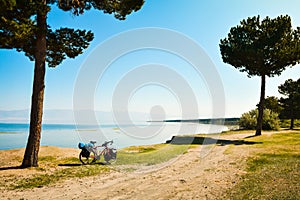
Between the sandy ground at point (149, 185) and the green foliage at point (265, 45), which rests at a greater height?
the green foliage at point (265, 45)

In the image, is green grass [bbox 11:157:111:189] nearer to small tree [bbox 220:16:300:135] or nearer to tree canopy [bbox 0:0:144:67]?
tree canopy [bbox 0:0:144:67]

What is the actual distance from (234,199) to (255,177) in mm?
2954

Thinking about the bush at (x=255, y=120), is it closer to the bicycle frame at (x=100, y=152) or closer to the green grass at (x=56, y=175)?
the bicycle frame at (x=100, y=152)

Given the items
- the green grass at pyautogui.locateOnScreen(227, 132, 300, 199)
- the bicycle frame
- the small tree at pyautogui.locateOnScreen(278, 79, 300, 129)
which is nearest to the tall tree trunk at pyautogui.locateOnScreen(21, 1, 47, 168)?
the bicycle frame

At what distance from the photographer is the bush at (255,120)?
3812 centimetres

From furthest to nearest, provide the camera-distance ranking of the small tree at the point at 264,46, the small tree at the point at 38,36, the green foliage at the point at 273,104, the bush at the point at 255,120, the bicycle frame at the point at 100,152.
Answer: the green foliage at the point at 273,104
the bush at the point at 255,120
the small tree at the point at 264,46
the bicycle frame at the point at 100,152
the small tree at the point at 38,36

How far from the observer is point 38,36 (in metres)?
12.7

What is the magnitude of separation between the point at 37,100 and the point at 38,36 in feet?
11.7

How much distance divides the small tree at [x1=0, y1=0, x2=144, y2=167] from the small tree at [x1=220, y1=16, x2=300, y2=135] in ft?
59.6

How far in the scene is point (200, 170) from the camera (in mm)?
11016

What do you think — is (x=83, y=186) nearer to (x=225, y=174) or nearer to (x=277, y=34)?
(x=225, y=174)

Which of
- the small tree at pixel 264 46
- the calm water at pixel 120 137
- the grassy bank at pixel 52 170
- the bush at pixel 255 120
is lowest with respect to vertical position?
the calm water at pixel 120 137

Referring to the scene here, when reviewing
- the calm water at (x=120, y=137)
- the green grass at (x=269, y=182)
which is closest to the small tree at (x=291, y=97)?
the calm water at (x=120, y=137)

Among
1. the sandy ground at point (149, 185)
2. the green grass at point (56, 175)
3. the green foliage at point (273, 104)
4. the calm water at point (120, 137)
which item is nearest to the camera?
the sandy ground at point (149, 185)
